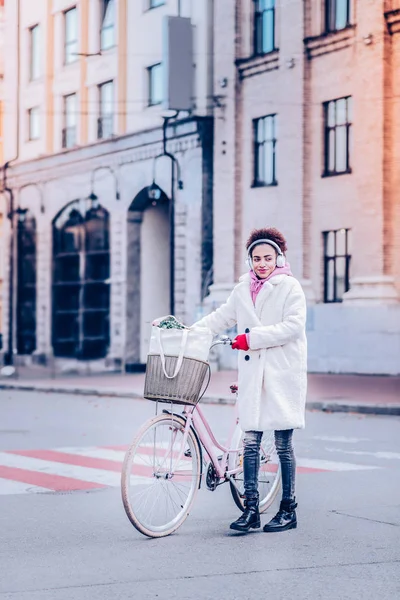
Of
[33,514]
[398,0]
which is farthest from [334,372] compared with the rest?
[33,514]

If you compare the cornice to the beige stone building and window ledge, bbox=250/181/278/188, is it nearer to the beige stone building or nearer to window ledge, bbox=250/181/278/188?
the beige stone building

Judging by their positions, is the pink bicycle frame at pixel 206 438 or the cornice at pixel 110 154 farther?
the cornice at pixel 110 154

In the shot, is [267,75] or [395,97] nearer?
[395,97]

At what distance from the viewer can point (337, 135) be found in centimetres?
2906

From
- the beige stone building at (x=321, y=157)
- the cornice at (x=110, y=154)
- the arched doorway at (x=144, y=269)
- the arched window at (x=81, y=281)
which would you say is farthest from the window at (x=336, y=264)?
the arched window at (x=81, y=281)

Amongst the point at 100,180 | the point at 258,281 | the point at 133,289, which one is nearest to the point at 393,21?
the point at 133,289

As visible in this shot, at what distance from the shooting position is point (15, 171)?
1649 inches

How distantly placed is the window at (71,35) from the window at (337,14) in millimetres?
11677

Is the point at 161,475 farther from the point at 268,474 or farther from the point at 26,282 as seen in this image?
the point at 26,282

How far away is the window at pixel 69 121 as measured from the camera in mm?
38688

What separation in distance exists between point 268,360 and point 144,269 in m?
28.8

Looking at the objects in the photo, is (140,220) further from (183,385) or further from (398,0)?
(183,385)

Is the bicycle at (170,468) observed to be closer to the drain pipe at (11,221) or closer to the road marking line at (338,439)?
the road marking line at (338,439)

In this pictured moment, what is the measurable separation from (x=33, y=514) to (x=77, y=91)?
1249 inches
